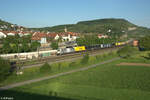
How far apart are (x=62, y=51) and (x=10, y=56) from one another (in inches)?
766

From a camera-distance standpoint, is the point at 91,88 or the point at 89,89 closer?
the point at 89,89

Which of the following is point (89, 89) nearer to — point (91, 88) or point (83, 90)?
point (91, 88)

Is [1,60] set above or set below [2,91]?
above

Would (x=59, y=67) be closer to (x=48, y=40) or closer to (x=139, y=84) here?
(x=139, y=84)

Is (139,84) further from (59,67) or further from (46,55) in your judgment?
(46,55)

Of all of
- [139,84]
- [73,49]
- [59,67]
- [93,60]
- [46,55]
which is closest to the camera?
[139,84]

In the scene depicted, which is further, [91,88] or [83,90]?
[91,88]

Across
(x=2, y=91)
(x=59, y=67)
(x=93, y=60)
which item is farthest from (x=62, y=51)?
(x=2, y=91)

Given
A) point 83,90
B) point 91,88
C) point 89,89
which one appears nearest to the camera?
point 83,90

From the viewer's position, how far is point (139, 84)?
80.1 ft

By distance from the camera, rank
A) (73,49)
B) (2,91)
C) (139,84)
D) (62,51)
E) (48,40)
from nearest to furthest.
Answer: (2,91)
(139,84)
(62,51)
(73,49)
(48,40)

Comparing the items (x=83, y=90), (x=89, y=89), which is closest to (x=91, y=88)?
(x=89, y=89)

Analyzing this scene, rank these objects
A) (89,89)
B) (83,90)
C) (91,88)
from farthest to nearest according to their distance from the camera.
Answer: (91,88), (89,89), (83,90)

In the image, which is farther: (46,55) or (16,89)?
(46,55)
